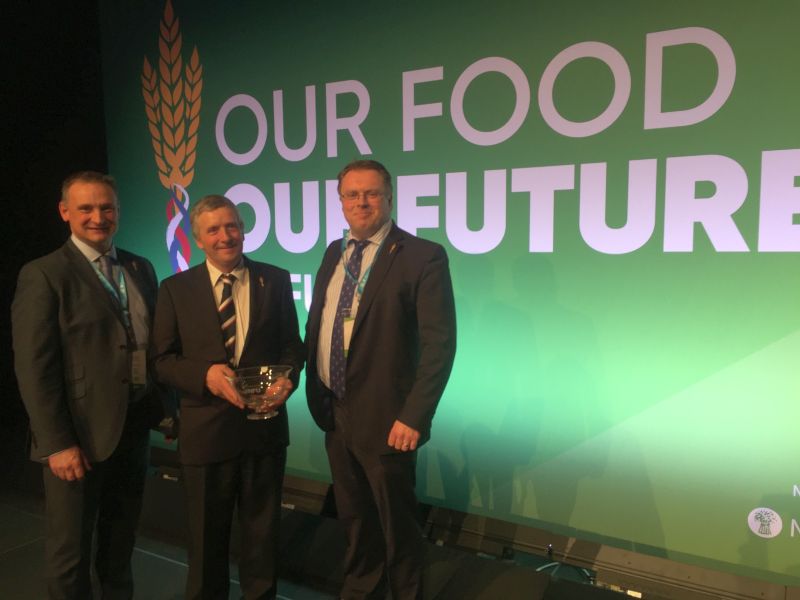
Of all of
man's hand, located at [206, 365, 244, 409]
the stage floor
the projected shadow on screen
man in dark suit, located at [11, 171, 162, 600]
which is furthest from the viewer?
the projected shadow on screen

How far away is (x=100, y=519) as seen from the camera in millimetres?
2223

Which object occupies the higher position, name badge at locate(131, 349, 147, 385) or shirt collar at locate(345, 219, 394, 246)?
shirt collar at locate(345, 219, 394, 246)

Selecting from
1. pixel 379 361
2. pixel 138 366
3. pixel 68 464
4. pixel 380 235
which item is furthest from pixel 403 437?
pixel 68 464

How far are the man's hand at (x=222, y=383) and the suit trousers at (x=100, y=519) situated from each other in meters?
0.49

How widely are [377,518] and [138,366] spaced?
1.04m

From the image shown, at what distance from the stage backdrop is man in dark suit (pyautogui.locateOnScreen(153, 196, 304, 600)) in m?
1.15

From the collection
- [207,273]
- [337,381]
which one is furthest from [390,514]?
[207,273]

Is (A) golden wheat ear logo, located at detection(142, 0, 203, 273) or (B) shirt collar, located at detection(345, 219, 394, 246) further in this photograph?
(A) golden wheat ear logo, located at detection(142, 0, 203, 273)

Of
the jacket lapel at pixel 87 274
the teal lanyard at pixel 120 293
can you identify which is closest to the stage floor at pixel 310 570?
the teal lanyard at pixel 120 293

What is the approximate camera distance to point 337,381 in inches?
80.3

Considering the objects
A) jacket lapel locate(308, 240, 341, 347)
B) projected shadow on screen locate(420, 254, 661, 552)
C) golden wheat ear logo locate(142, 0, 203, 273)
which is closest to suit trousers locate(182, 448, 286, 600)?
jacket lapel locate(308, 240, 341, 347)

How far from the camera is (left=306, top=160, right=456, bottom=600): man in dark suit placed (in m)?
1.89

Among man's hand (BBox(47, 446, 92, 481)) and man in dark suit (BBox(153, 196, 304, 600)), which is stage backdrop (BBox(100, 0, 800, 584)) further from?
man's hand (BBox(47, 446, 92, 481))

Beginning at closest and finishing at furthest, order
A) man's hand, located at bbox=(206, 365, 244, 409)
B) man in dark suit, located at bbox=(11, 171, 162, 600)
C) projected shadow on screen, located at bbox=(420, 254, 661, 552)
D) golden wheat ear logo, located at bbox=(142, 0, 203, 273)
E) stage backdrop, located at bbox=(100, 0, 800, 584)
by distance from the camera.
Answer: man's hand, located at bbox=(206, 365, 244, 409) → man in dark suit, located at bbox=(11, 171, 162, 600) → stage backdrop, located at bbox=(100, 0, 800, 584) → projected shadow on screen, located at bbox=(420, 254, 661, 552) → golden wheat ear logo, located at bbox=(142, 0, 203, 273)
